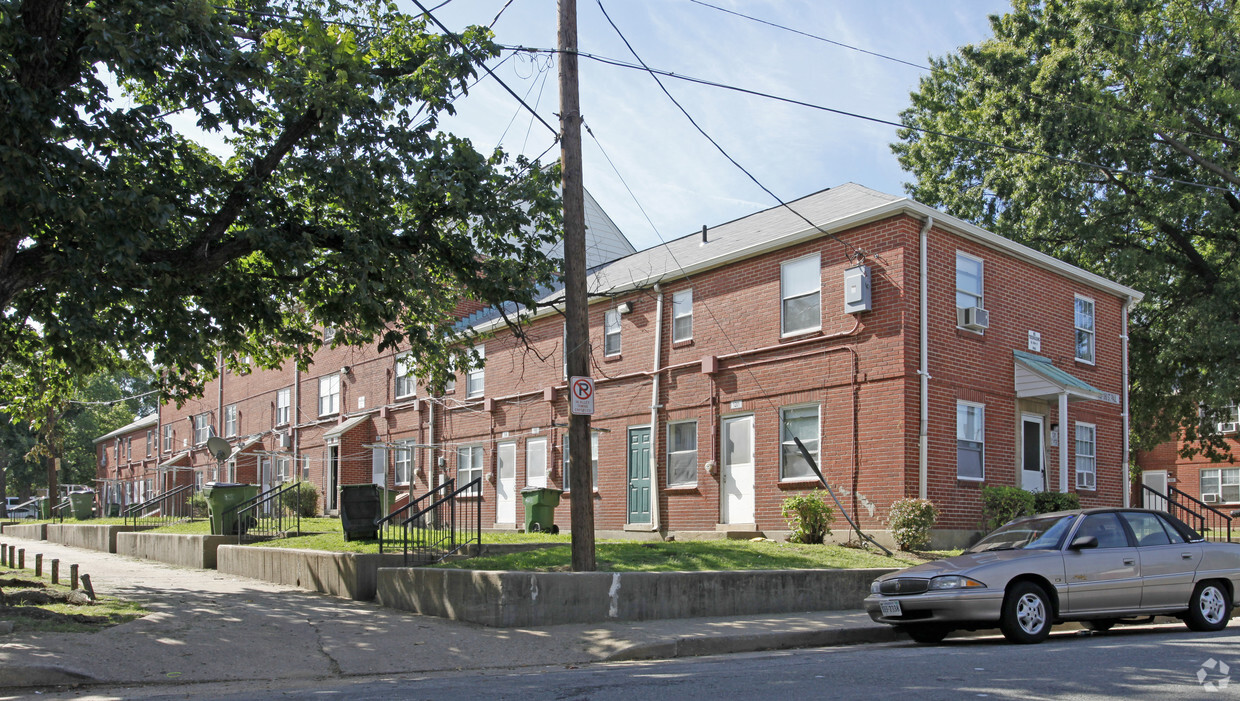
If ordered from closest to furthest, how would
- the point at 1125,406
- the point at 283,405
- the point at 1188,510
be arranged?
the point at 1188,510 < the point at 1125,406 < the point at 283,405

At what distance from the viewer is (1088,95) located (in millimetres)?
25641

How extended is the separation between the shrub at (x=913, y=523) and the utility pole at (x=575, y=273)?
6.27 meters

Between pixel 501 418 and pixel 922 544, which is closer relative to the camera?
pixel 922 544

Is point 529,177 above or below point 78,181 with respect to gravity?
above

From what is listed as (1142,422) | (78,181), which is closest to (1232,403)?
(1142,422)


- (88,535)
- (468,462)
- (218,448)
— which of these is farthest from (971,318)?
(88,535)

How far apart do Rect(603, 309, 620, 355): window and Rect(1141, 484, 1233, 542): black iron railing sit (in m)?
11.7

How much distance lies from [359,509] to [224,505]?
16.9 feet

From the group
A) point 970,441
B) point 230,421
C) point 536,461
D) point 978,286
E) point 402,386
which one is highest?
point 978,286

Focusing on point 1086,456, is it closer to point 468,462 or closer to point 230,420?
point 468,462

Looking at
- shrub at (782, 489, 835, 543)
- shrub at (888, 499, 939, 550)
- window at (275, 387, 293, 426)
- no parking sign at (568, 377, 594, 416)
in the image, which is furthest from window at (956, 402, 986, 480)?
window at (275, 387, 293, 426)

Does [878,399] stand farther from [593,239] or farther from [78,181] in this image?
[593,239]

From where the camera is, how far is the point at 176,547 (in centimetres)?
2080

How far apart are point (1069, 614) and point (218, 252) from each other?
34.5 ft
